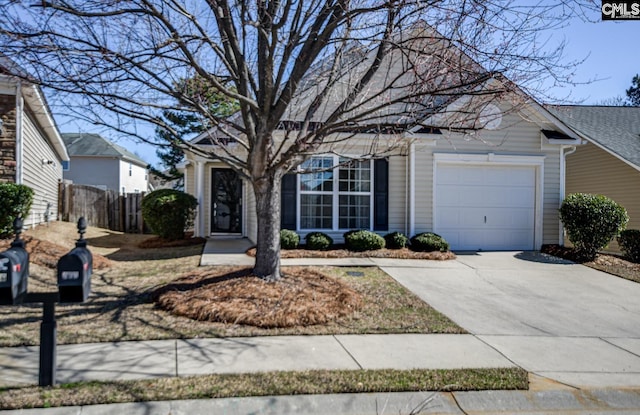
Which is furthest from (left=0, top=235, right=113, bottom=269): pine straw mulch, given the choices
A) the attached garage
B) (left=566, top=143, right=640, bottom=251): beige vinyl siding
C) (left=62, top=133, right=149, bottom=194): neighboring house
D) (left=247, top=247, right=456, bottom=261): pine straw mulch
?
(left=62, top=133, right=149, bottom=194): neighboring house

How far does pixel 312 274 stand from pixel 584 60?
17.7 ft

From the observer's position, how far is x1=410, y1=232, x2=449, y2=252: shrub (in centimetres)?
1156

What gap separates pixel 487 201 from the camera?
12.8 metres

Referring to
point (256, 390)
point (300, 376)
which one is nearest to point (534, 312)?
point (300, 376)

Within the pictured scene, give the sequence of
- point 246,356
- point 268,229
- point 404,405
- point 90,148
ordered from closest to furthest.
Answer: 1. point 404,405
2. point 246,356
3. point 268,229
4. point 90,148

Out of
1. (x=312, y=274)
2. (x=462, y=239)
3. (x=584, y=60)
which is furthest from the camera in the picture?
(x=462, y=239)

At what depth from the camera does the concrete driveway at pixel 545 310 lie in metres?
4.94

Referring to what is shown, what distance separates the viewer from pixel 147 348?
4910mm

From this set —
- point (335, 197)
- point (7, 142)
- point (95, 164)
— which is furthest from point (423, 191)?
point (95, 164)

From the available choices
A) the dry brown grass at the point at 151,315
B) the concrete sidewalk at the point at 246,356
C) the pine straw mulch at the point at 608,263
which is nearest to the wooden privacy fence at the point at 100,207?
the dry brown grass at the point at 151,315

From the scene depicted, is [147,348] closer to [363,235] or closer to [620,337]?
[620,337]

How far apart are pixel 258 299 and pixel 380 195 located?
6754 millimetres

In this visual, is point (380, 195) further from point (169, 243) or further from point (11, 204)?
point (11, 204)

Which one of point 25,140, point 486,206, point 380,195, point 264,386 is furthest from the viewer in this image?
point 486,206
